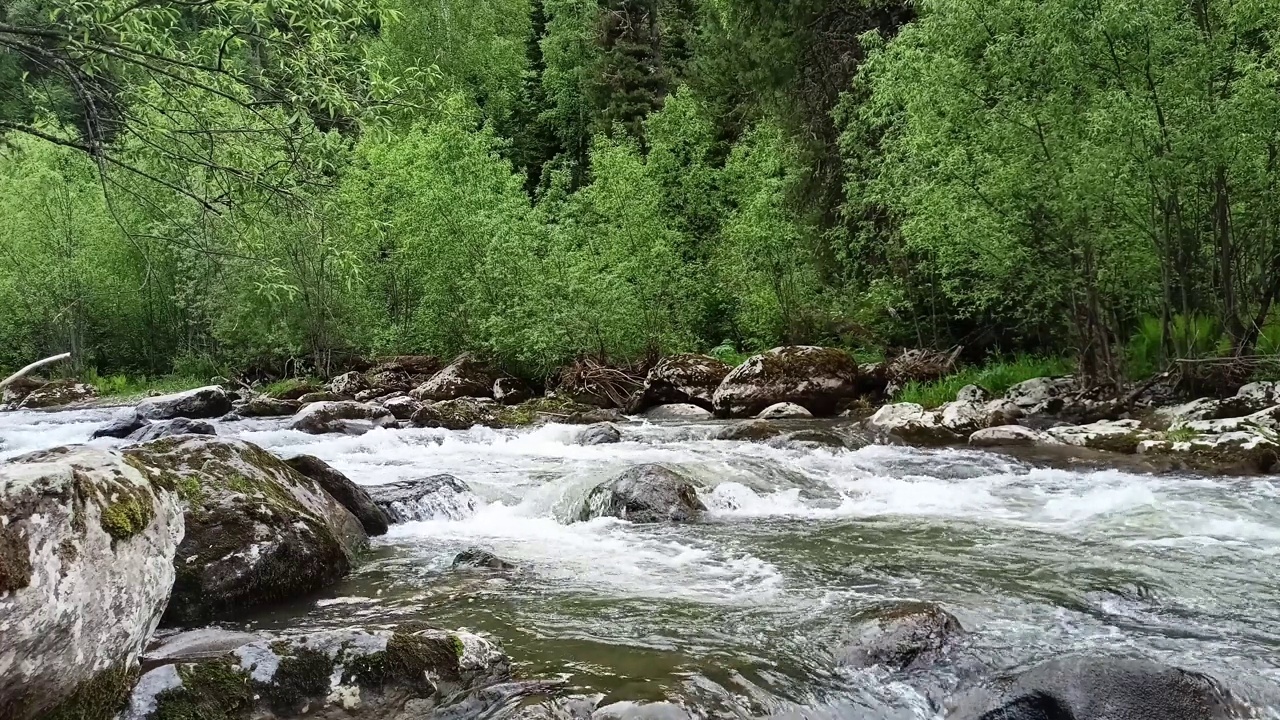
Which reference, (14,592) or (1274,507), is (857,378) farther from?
(14,592)

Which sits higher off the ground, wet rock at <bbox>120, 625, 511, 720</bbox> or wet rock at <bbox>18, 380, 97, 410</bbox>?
wet rock at <bbox>120, 625, 511, 720</bbox>

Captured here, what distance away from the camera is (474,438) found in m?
15.8

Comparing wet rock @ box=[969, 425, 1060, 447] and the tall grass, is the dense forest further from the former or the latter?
wet rock @ box=[969, 425, 1060, 447]

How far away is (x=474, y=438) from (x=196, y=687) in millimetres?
11846

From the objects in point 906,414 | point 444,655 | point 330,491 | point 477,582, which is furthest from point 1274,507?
point 330,491

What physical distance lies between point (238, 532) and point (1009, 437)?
34.7ft

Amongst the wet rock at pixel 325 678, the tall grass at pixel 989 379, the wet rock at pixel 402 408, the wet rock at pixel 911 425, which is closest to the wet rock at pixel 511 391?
the wet rock at pixel 402 408

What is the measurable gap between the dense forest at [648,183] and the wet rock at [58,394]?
2.92 meters

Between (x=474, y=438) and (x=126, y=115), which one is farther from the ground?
(x=126, y=115)

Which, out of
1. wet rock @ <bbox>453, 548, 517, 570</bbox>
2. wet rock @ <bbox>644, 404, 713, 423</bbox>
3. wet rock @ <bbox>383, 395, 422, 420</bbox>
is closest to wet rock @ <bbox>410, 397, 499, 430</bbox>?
wet rock @ <bbox>383, 395, 422, 420</bbox>

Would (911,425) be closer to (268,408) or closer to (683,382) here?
(683,382)

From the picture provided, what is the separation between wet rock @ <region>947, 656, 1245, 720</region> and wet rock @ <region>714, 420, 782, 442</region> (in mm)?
9764

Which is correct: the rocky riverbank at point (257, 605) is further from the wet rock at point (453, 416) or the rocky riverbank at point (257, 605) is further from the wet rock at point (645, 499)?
the wet rock at point (453, 416)

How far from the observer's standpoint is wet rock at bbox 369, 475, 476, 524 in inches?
349
